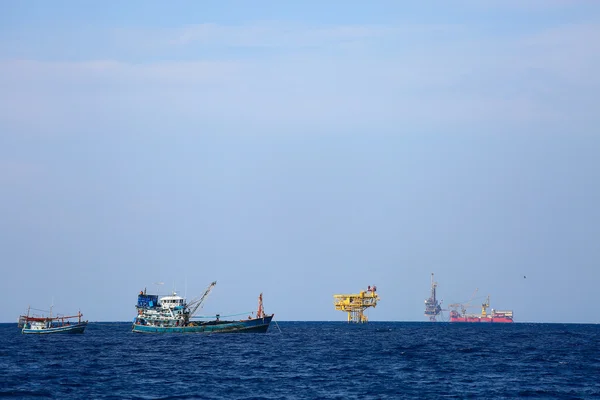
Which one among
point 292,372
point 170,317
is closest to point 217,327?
point 170,317

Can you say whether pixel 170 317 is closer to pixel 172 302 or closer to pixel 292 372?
pixel 172 302

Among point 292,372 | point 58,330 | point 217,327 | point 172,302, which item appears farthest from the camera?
point 58,330

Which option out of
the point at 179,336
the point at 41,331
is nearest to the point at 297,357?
the point at 179,336

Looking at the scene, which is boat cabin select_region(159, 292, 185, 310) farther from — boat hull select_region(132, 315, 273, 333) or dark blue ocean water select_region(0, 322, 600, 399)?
dark blue ocean water select_region(0, 322, 600, 399)

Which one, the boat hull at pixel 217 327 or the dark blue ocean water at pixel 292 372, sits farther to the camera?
the boat hull at pixel 217 327

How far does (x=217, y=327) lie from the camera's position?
137 m

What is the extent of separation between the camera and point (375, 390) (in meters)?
60.3

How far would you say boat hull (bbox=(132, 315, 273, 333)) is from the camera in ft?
438

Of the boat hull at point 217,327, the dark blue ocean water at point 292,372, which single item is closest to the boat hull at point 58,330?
the boat hull at point 217,327

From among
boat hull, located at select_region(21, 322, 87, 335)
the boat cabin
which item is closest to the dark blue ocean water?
the boat cabin

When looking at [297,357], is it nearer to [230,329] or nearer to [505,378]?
[505,378]

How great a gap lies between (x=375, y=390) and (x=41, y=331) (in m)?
106

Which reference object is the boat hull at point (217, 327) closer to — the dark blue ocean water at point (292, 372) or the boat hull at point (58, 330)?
the boat hull at point (58, 330)

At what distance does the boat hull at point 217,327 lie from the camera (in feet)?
438
